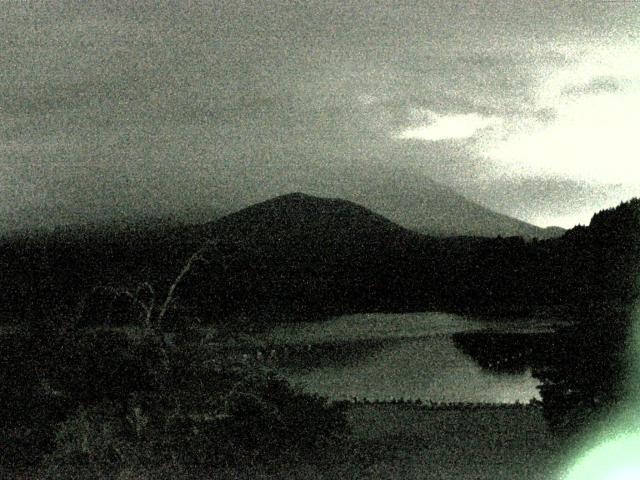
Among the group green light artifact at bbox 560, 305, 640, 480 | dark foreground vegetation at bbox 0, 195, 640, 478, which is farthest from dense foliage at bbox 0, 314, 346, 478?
green light artifact at bbox 560, 305, 640, 480

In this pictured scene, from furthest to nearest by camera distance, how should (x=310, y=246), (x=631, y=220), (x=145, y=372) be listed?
(x=310, y=246)
(x=631, y=220)
(x=145, y=372)

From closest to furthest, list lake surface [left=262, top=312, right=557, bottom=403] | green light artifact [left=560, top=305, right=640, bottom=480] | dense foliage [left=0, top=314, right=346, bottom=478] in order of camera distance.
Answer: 1. green light artifact [left=560, top=305, right=640, bottom=480]
2. dense foliage [left=0, top=314, right=346, bottom=478]
3. lake surface [left=262, top=312, right=557, bottom=403]

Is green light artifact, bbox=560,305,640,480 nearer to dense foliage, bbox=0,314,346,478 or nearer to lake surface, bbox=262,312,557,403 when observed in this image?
dense foliage, bbox=0,314,346,478

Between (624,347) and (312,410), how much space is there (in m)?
4.54

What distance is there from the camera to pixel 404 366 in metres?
24.8

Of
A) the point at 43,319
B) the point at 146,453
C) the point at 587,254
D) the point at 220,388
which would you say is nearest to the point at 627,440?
the point at 220,388

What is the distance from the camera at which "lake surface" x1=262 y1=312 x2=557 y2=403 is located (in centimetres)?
1961

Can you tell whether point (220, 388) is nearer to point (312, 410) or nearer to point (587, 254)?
point (312, 410)

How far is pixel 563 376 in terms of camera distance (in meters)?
10.9

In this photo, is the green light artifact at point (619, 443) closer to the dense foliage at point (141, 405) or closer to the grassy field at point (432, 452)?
the grassy field at point (432, 452)

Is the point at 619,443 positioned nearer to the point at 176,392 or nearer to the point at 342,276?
the point at 176,392

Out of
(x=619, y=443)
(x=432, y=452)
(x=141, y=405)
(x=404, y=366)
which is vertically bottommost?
(x=404, y=366)

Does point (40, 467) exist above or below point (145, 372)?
below

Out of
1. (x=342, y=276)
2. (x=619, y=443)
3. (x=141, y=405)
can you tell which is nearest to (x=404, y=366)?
(x=619, y=443)
